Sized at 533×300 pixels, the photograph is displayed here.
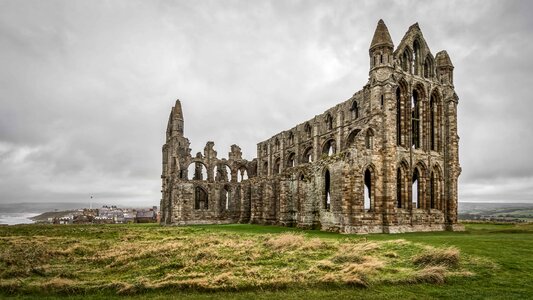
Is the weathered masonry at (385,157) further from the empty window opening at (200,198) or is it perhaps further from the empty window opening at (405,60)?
the empty window opening at (200,198)

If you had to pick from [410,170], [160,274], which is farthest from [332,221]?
[160,274]

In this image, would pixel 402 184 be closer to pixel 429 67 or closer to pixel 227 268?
pixel 429 67

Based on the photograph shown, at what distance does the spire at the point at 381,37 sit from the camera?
1104 inches

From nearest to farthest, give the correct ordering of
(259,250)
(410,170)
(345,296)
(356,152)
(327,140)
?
(345,296)
(259,250)
(356,152)
(410,170)
(327,140)

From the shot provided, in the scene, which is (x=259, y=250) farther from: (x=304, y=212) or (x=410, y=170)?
(x=410, y=170)

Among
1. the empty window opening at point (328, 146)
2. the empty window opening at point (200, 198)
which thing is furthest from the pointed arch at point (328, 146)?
the empty window opening at point (200, 198)

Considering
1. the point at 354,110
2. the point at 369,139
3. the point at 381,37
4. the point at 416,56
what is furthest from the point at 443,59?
the point at 369,139

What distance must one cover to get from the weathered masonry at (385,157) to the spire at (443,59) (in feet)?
0.26

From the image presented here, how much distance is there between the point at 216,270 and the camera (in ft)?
34.7

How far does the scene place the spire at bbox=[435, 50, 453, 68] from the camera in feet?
104

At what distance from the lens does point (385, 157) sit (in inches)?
1048

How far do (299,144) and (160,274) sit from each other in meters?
Answer: 32.1

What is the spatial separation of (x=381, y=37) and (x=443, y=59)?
732 cm

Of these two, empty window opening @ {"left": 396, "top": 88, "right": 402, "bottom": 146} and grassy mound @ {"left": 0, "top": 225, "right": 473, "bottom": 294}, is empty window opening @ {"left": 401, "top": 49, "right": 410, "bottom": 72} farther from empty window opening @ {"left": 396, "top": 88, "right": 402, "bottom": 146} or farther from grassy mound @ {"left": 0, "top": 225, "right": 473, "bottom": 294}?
grassy mound @ {"left": 0, "top": 225, "right": 473, "bottom": 294}
